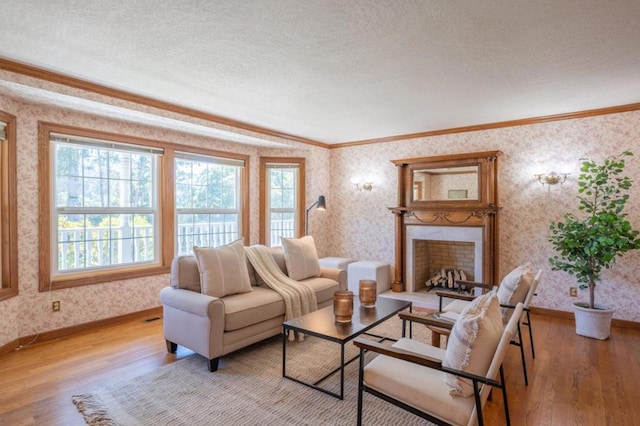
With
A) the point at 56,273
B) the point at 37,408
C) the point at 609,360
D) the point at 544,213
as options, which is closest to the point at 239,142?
the point at 56,273

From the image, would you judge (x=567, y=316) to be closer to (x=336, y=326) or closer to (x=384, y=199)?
(x=384, y=199)

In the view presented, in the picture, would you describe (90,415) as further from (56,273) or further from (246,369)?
(56,273)

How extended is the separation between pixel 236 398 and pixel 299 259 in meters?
1.75

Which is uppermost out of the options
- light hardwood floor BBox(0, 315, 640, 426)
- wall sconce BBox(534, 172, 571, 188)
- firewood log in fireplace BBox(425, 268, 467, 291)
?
wall sconce BBox(534, 172, 571, 188)

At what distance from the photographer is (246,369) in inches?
112

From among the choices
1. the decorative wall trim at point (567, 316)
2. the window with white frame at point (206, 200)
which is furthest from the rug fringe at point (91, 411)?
the decorative wall trim at point (567, 316)

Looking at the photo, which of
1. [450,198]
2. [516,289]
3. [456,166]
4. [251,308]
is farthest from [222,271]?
[456,166]

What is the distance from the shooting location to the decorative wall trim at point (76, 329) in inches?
126

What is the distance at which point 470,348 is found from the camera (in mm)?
1575

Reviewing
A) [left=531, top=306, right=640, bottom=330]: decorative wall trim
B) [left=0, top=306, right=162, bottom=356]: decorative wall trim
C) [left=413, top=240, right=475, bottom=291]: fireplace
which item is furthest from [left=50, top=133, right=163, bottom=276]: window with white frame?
[left=531, top=306, right=640, bottom=330]: decorative wall trim

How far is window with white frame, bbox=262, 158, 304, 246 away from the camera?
225 inches

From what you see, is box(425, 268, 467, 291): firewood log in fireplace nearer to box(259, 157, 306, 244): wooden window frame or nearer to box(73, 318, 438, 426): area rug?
box(259, 157, 306, 244): wooden window frame

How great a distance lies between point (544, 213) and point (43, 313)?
5707 mm

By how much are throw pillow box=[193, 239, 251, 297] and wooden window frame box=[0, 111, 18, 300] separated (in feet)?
5.62
